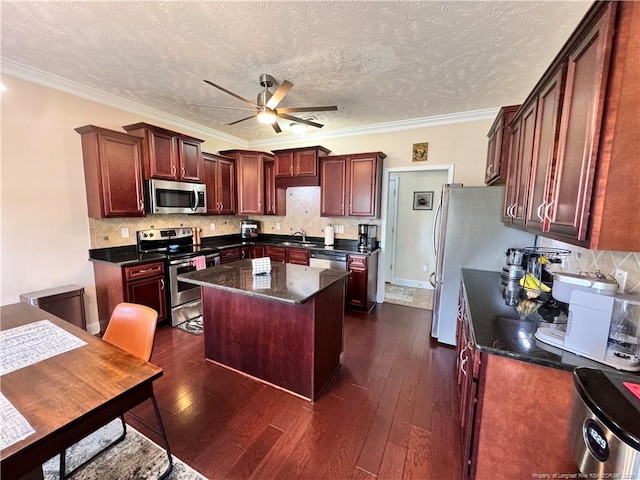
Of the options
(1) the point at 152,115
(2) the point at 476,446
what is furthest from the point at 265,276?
(1) the point at 152,115

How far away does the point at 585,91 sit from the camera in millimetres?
1073

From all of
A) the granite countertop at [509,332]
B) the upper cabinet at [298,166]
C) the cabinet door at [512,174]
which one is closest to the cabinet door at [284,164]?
the upper cabinet at [298,166]

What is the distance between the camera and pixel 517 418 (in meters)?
1.14

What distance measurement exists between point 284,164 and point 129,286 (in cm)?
273

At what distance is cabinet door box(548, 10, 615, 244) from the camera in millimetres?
957

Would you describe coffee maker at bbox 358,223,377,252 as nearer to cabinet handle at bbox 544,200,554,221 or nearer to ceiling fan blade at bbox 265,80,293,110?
ceiling fan blade at bbox 265,80,293,110

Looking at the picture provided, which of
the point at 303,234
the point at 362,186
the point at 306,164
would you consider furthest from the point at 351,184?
the point at 303,234

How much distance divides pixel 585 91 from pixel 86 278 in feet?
14.4

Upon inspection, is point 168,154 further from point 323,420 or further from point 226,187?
point 323,420

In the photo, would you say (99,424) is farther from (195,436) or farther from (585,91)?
(585,91)

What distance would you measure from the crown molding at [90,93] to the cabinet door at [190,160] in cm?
52

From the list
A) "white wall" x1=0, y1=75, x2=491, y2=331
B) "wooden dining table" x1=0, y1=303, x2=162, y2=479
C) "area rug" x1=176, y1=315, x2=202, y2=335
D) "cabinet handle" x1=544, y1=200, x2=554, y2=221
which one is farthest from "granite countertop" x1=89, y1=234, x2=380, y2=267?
"cabinet handle" x1=544, y1=200, x2=554, y2=221

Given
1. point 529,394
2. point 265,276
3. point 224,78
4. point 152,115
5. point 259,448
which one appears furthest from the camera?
point 152,115

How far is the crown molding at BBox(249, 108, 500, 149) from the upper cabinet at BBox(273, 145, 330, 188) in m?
0.39
